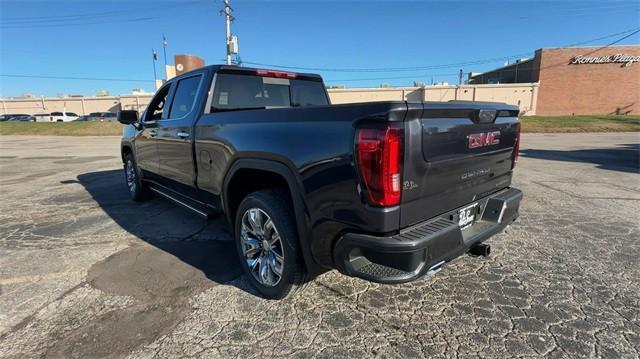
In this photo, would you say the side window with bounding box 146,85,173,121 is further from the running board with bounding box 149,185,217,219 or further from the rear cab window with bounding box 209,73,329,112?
the rear cab window with bounding box 209,73,329,112

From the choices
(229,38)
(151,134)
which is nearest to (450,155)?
(151,134)

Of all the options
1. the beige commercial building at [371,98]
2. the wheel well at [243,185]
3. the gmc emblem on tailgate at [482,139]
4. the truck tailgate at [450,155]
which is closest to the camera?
the truck tailgate at [450,155]

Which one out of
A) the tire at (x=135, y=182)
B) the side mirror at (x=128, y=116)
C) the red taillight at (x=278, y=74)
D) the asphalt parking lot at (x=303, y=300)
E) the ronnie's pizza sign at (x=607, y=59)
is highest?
the ronnie's pizza sign at (x=607, y=59)

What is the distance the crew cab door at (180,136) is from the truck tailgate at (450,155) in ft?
7.98

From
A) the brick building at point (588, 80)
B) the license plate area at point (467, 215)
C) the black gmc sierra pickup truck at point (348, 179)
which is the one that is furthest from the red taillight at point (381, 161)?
the brick building at point (588, 80)

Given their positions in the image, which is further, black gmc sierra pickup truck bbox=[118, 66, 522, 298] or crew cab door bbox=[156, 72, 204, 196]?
crew cab door bbox=[156, 72, 204, 196]

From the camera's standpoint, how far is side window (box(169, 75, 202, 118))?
392 centimetres

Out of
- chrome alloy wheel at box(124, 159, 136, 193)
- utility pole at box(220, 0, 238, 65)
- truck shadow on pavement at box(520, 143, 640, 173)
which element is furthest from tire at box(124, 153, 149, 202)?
utility pole at box(220, 0, 238, 65)

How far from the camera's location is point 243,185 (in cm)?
325

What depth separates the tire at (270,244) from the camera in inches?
102

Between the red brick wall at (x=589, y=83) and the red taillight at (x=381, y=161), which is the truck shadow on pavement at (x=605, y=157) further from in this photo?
the red brick wall at (x=589, y=83)

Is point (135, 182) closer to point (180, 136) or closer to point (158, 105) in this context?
point (158, 105)

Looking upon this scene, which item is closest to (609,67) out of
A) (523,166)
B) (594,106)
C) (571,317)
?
(594,106)

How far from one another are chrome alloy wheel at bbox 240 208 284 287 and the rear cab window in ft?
4.40
